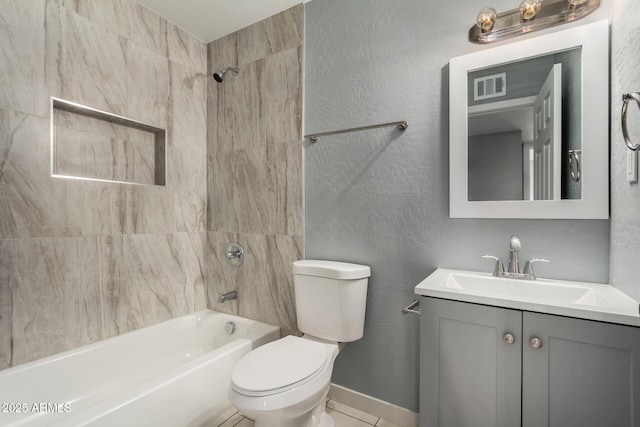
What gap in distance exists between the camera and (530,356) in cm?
100

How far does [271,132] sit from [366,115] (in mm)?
668

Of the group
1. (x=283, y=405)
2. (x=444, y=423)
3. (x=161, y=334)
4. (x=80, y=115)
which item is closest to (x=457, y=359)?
(x=444, y=423)

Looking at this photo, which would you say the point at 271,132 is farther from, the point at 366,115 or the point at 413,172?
the point at 413,172

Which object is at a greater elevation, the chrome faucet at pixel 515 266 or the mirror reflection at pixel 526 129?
the mirror reflection at pixel 526 129

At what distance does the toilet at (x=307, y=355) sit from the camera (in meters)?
1.17

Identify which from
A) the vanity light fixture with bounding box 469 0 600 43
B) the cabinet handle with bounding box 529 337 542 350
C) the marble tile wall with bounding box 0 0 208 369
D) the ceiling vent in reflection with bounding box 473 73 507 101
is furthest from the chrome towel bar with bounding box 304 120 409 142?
the cabinet handle with bounding box 529 337 542 350

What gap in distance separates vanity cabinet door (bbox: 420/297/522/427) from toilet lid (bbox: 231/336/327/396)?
48 centimetres

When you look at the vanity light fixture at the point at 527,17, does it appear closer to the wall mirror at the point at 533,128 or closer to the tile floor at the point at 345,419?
the wall mirror at the point at 533,128

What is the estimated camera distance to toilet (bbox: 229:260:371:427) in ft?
3.84

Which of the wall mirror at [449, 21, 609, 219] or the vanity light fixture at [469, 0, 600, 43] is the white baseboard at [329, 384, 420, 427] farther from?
the vanity light fixture at [469, 0, 600, 43]

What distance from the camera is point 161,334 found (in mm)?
1979

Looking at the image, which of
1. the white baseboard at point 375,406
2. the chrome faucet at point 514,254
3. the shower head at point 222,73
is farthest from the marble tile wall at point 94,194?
the chrome faucet at point 514,254

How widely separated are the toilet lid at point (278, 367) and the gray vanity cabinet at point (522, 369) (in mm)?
475

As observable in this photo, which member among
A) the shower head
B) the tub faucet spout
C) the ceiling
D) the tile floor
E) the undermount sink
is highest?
the ceiling
